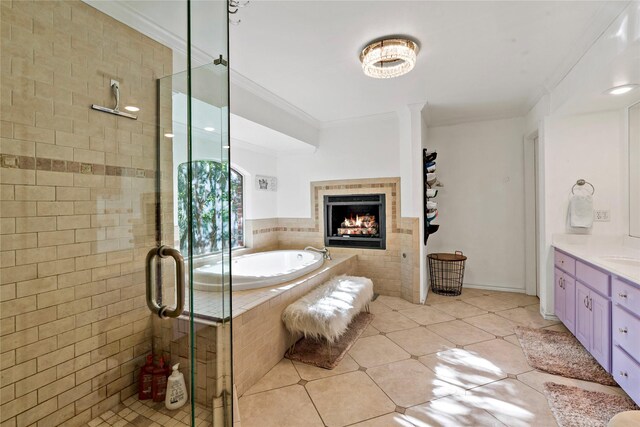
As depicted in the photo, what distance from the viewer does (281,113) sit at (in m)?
3.36

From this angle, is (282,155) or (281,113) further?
(282,155)

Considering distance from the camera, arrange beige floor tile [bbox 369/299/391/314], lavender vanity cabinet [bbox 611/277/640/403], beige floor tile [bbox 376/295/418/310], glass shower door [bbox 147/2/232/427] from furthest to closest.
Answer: beige floor tile [bbox 376/295/418/310] < beige floor tile [bbox 369/299/391/314] < lavender vanity cabinet [bbox 611/277/640/403] < glass shower door [bbox 147/2/232/427]

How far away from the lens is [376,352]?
2.44m

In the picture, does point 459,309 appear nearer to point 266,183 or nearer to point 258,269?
point 258,269

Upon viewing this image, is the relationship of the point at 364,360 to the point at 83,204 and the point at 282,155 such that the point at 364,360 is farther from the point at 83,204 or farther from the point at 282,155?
the point at 282,155

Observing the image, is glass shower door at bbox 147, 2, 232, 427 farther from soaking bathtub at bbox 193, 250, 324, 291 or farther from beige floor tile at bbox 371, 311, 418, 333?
beige floor tile at bbox 371, 311, 418, 333

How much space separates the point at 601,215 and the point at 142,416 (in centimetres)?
408

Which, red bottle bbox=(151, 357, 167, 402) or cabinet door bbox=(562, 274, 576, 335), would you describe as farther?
cabinet door bbox=(562, 274, 576, 335)

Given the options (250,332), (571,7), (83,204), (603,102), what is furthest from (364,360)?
(603,102)

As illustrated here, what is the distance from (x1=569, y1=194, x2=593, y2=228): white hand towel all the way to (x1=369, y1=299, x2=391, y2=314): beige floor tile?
2060 mm

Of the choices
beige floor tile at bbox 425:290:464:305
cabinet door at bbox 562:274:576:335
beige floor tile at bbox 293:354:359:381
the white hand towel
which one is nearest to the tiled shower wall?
beige floor tile at bbox 293:354:359:381

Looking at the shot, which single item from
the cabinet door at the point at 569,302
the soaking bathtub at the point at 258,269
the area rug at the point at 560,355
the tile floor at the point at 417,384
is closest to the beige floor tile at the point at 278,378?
the tile floor at the point at 417,384

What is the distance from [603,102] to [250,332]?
3470 mm

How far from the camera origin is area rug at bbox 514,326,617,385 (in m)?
2.07
